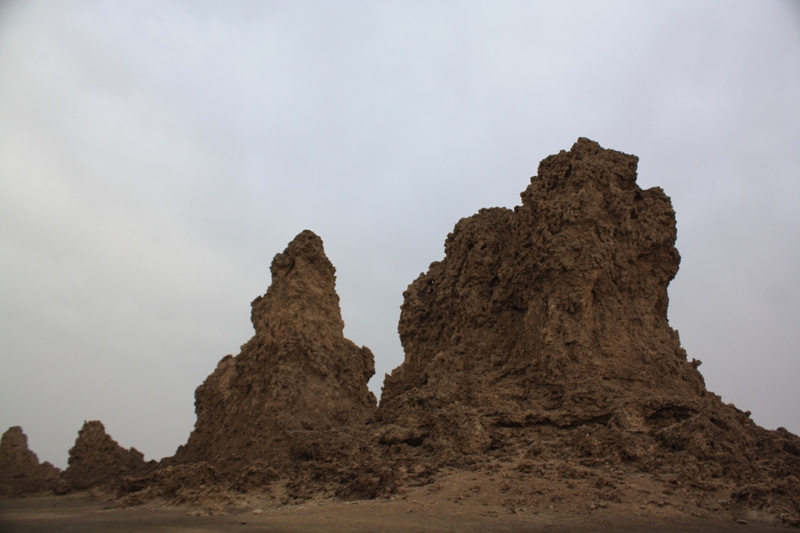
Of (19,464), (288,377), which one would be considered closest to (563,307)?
(288,377)

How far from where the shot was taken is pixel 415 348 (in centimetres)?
2273

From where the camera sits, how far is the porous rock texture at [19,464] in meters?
29.8

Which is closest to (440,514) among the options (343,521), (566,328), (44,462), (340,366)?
(343,521)

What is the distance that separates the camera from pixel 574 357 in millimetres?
17172

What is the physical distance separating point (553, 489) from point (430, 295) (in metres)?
10.9

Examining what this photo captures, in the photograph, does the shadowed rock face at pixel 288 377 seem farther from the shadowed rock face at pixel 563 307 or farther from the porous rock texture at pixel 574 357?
the shadowed rock face at pixel 563 307

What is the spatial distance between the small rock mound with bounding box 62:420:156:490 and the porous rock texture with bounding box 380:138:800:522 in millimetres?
12696

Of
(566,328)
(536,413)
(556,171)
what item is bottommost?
(536,413)

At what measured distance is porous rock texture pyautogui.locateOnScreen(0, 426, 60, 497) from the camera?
2983 cm

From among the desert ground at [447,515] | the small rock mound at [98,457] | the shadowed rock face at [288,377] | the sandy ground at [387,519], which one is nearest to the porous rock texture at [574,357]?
the desert ground at [447,515]

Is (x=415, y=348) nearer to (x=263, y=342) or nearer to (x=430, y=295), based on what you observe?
(x=430, y=295)

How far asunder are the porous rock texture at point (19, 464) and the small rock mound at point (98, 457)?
187 centimetres

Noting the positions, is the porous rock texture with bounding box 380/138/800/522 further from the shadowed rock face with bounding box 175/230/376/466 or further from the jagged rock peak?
the jagged rock peak

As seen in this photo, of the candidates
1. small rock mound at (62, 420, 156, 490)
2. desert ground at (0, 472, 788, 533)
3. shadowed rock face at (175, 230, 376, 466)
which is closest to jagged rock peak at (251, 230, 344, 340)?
shadowed rock face at (175, 230, 376, 466)
